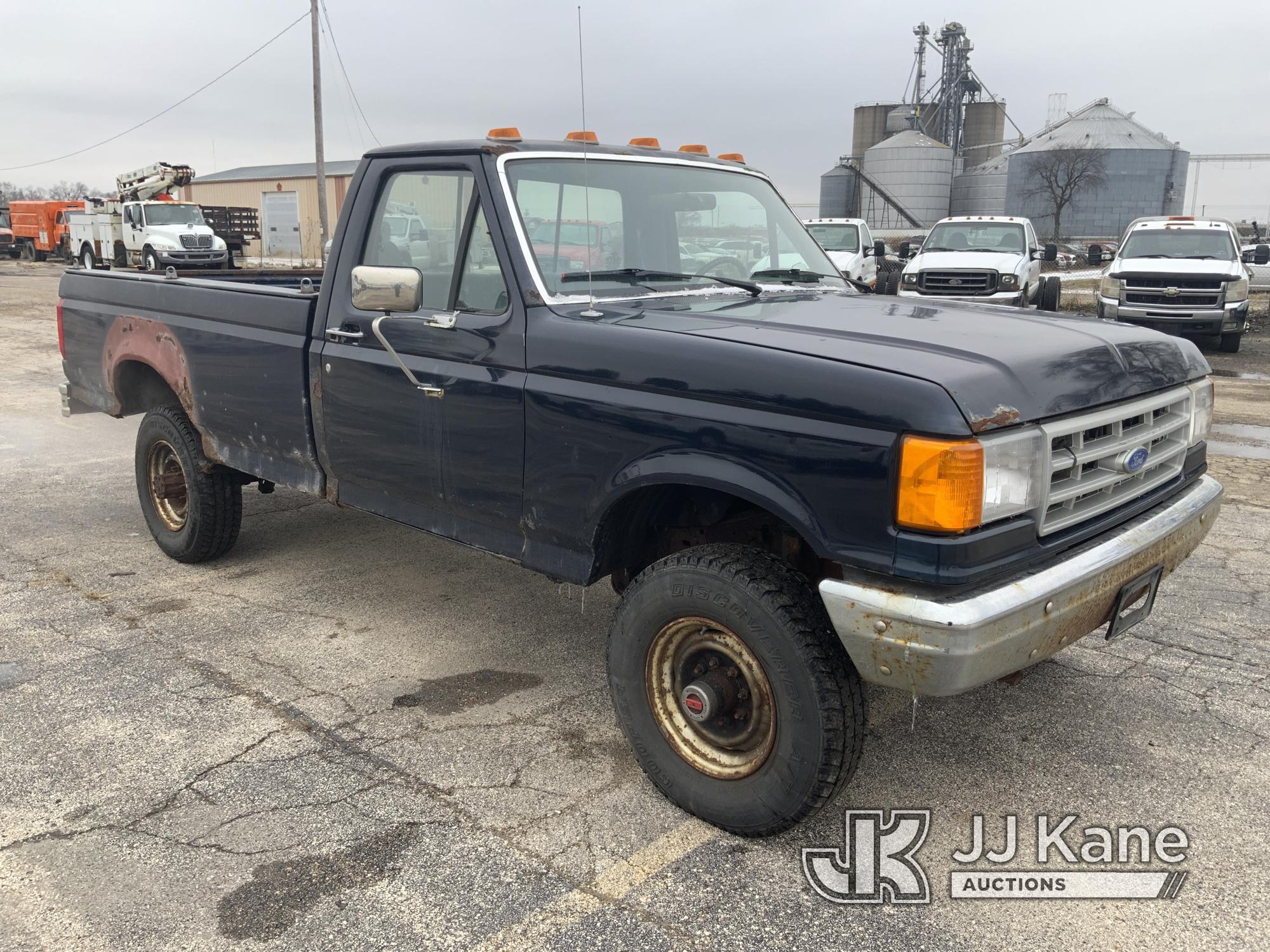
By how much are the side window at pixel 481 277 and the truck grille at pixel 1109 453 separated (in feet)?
6.03

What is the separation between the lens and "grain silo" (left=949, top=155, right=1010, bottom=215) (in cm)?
6134

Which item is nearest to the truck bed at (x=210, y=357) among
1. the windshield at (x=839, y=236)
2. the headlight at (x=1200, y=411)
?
the headlight at (x=1200, y=411)

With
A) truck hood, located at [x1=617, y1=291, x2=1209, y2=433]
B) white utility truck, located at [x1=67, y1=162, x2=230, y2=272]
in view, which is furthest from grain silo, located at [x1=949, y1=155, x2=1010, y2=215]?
truck hood, located at [x1=617, y1=291, x2=1209, y2=433]

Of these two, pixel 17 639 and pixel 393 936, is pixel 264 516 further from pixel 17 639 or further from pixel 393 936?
pixel 393 936

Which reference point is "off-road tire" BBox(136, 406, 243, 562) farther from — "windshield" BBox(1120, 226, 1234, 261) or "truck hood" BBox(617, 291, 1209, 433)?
"windshield" BBox(1120, 226, 1234, 261)

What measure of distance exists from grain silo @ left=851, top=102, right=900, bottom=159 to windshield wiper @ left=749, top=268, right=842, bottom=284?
71743mm

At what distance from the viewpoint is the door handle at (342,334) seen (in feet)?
13.0

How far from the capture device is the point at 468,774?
3354mm

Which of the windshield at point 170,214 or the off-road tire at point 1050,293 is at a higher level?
the windshield at point 170,214

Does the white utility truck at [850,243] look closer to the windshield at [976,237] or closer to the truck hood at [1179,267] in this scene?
the windshield at [976,237]

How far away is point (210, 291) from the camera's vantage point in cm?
472

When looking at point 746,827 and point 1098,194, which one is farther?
point 1098,194

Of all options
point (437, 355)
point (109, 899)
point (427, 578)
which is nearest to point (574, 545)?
point (437, 355)

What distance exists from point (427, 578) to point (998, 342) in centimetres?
333
